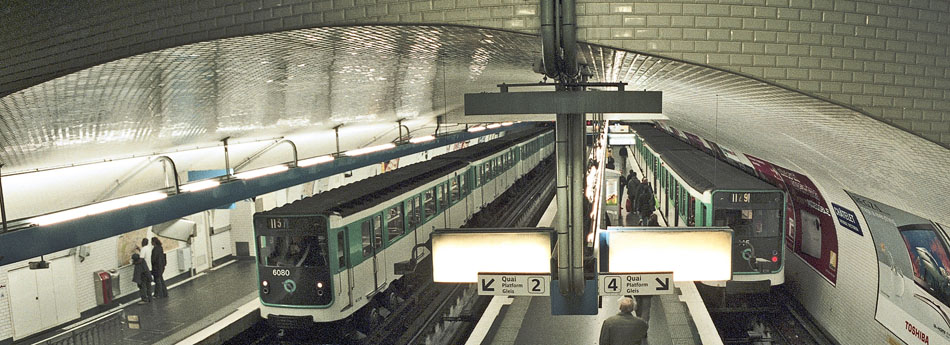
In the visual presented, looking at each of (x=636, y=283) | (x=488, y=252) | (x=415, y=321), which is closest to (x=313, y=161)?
(x=415, y=321)

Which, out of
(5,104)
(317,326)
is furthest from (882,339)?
(5,104)

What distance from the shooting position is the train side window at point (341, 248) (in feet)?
31.0

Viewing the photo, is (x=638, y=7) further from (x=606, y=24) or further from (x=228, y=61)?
(x=228, y=61)

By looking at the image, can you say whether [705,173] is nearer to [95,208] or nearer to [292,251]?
[292,251]

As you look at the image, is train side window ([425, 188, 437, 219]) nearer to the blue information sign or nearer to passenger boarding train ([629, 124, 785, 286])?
passenger boarding train ([629, 124, 785, 286])

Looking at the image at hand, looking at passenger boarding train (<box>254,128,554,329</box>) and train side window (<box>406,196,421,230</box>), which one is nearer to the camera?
passenger boarding train (<box>254,128,554,329</box>)

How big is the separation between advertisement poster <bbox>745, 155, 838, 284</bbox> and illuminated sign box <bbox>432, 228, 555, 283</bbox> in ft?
23.1

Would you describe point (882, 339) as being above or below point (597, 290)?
below

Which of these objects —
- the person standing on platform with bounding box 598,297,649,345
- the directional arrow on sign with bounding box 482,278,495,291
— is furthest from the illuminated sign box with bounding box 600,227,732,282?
the directional arrow on sign with bounding box 482,278,495,291

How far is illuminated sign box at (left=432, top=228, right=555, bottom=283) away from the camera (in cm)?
508

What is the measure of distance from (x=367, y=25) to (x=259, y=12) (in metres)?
0.82

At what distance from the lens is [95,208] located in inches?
271

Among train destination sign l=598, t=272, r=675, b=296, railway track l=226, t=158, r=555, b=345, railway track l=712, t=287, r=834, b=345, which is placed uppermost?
train destination sign l=598, t=272, r=675, b=296

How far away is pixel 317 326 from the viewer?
33.2ft
